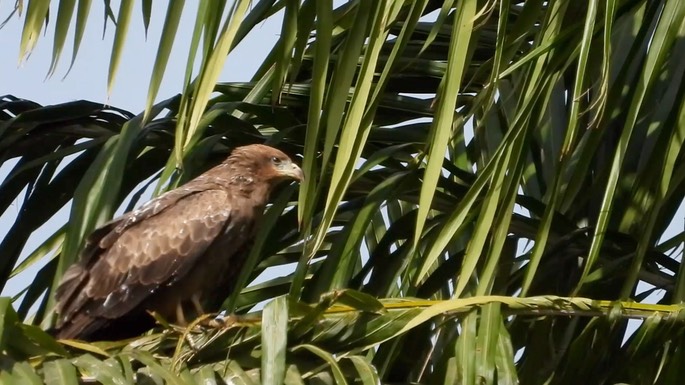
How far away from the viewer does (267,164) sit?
579 cm

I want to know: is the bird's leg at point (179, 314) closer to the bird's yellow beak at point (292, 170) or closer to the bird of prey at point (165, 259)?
the bird of prey at point (165, 259)

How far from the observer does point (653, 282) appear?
4.69 m

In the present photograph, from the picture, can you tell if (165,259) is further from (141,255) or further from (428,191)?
(428,191)

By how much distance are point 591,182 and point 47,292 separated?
219 cm

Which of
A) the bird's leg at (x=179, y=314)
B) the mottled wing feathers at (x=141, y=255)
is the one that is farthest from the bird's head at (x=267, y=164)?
the bird's leg at (x=179, y=314)

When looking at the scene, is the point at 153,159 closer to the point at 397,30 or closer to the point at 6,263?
the point at 6,263

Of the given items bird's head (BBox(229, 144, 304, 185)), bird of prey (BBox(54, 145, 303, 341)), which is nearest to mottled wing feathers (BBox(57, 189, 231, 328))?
bird of prey (BBox(54, 145, 303, 341))

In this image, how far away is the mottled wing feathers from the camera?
17.5 feet

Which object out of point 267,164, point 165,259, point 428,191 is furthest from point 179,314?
point 428,191

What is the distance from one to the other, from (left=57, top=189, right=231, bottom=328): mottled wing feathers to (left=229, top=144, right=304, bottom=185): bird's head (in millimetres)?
224

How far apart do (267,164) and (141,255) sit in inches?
28.7

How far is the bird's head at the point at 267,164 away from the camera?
5668 millimetres

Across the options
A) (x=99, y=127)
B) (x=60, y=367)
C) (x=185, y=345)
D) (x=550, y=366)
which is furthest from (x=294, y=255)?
(x=60, y=367)

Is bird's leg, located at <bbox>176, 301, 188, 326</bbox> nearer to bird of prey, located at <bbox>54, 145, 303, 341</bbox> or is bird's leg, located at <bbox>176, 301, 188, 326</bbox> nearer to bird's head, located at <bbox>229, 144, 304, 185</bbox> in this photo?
bird of prey, located at <bbox>54, 145, 303, 341</bbox>
